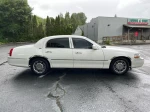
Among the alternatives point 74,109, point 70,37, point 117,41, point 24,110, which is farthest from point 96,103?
point 117,41

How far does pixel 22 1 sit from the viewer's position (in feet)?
92.1

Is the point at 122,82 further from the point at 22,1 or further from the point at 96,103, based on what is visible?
the point at 22,1

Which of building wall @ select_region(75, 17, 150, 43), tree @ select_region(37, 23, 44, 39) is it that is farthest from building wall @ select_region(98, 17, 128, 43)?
tree @ select_region(37, 23, 44, 39)

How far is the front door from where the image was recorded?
5.46 m

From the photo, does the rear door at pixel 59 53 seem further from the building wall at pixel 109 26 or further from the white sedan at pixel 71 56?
the building wall at pixel 109 26

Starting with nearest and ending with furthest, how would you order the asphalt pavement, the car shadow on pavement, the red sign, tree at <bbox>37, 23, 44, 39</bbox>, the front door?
the asphalt pavement < the car shadow on pavement < the front door < the red sign < tree at <bbox>37, 23, 44, 39</bbox>

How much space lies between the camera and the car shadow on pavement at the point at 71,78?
4.87m

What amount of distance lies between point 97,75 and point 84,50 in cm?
115

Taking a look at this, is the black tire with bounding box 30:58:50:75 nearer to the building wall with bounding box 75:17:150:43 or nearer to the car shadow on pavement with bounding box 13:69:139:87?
the car shadow on pavement with bounding box 13:69:139:87

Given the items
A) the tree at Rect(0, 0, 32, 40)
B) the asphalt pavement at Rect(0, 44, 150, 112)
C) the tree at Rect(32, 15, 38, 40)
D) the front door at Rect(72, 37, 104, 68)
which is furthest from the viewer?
the tree at Rect(32, 15, 38, 40)

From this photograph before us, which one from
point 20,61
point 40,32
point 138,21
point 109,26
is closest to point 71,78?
point 20,61

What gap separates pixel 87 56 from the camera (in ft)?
17.9

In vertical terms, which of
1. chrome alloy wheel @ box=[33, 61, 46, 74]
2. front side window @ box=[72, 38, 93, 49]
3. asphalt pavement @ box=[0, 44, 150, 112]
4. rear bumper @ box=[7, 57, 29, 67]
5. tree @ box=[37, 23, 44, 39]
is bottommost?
asphalt pavement @ box=[0, 44, 150, 112]

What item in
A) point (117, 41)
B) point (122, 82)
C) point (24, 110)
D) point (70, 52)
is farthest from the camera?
point (117, 41)
